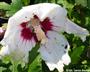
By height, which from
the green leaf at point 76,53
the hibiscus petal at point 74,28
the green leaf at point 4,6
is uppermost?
the green leaf at point 4,6

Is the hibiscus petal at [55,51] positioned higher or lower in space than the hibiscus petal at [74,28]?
lower

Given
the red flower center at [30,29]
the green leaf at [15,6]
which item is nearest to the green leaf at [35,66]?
the red flower center at [30,29]

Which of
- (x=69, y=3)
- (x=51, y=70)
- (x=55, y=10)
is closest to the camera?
(x=55, y=10)

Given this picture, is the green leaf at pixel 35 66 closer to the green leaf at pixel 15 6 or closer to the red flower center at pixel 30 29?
the red flower center at pixel 30 29

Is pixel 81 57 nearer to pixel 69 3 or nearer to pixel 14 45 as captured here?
pixel 69 3

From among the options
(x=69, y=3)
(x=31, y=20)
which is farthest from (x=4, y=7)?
(x=69, y=3)

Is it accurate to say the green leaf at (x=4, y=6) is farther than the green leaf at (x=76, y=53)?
Yes

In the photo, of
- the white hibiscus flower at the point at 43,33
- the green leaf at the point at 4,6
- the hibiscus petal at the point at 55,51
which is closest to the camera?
the white hibiscus flower at the point at 43,33

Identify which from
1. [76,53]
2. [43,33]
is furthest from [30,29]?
[76,53]
